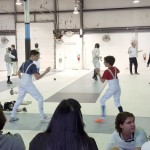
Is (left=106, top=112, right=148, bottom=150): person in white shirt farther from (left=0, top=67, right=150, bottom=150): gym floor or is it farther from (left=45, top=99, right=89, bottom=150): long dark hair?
(left=0, top=67, right=150, bottom=150): gym floor

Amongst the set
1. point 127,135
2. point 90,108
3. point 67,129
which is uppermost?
point 67,129

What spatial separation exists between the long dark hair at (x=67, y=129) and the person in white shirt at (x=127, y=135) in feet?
4.19

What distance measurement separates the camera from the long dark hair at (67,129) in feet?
6.43

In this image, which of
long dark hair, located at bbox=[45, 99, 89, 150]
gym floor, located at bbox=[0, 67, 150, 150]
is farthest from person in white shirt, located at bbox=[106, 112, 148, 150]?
gym floor, located at bbox=[0, 67, 150, 150]

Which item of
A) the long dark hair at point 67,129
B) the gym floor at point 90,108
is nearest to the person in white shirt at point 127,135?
the long dark hair at point 67,129

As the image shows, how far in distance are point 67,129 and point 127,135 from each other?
1.50 metres

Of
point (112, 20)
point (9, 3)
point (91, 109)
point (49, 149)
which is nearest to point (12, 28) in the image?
point (9, 3)

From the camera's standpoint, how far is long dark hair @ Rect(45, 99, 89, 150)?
196 cm

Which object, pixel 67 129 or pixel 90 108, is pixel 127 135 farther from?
pixel 90 108

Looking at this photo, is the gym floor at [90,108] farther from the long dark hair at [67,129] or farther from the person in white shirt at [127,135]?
the long dark hair at [67,129]

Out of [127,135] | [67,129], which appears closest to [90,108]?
[127,135]

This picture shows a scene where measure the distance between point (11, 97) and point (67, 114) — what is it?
799 cm

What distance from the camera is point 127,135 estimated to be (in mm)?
3258

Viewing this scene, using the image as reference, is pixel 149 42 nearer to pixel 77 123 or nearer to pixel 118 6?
pixel 118 6
